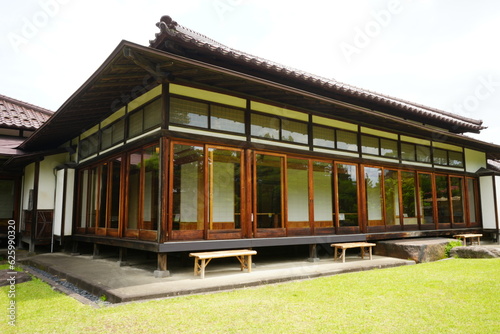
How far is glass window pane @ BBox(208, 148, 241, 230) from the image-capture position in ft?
19.9

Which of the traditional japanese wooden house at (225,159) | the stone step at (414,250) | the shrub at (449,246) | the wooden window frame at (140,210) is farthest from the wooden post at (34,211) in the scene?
the shrub at (449,246)

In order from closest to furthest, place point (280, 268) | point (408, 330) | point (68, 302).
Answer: point (408, 330), point (68, 302), point (280, 268)

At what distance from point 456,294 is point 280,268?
9.14 feet

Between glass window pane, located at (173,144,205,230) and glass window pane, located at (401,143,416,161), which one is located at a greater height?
glass window pane, located at (401,143,416,161)

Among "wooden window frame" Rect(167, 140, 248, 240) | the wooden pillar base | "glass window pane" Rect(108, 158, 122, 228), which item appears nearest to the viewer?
"wooden window frame" Rect(167, 140, 248, 240)

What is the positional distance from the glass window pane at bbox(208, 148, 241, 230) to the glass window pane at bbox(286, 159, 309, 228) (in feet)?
4.08

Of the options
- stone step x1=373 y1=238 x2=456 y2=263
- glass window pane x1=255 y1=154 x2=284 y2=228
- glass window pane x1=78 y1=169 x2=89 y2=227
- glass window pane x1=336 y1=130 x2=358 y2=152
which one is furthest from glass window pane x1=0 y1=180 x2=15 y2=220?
stone step x1=373 y1=238 x2=456 y2=263

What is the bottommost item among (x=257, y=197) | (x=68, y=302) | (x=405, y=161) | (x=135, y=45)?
(x=68, y=302)

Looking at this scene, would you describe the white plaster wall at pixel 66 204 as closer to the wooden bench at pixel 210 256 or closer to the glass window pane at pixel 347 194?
the wooden bench at pixel 210 256

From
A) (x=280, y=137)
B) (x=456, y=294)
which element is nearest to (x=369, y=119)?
(x=280, y=137)

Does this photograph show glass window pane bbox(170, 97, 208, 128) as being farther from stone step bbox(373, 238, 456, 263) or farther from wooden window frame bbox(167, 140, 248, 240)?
stone step bbox(373, 238, 456, 263)

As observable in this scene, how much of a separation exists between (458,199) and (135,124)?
368 inches

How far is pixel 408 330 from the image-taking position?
2.99 meters

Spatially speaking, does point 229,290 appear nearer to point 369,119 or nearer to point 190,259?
point 190,259
